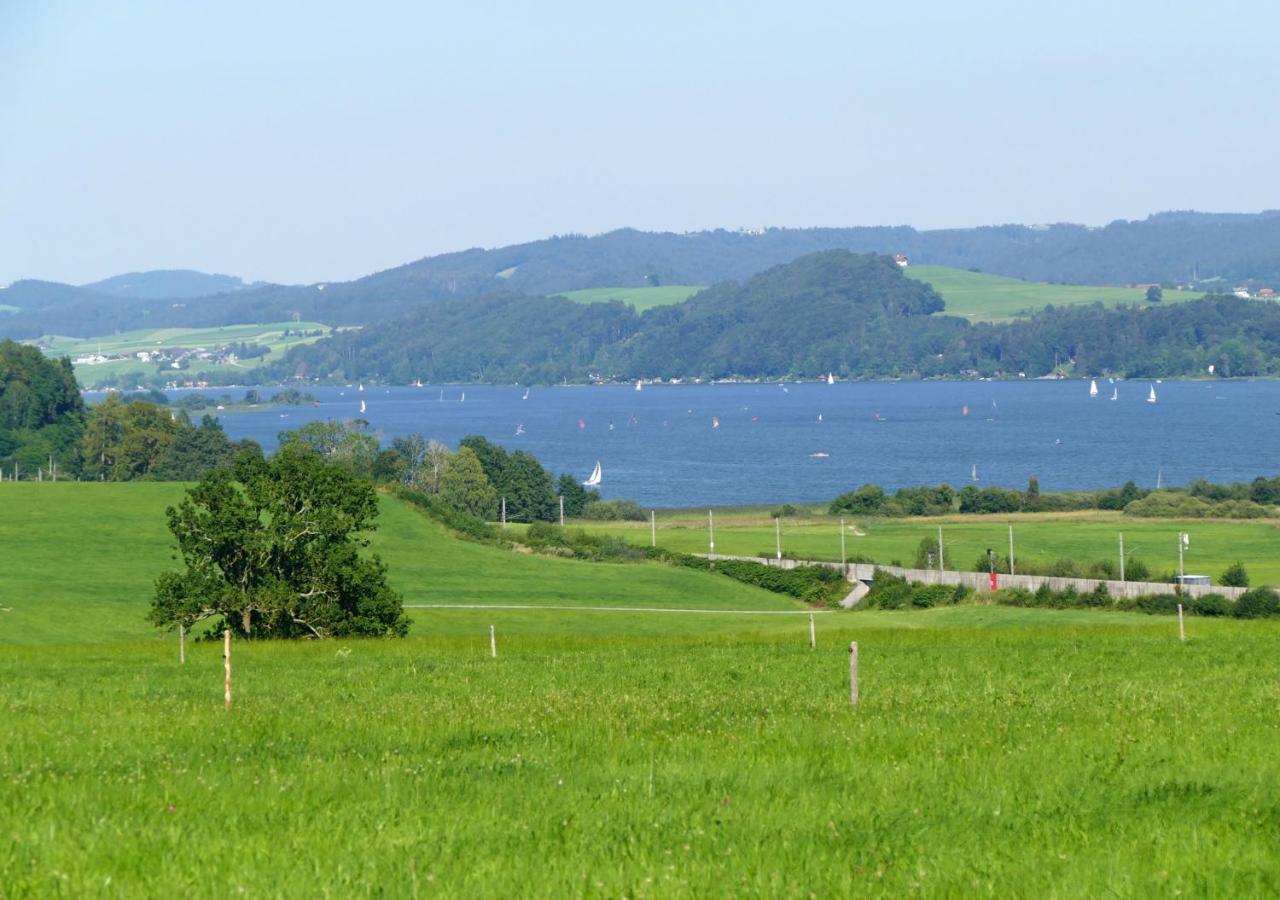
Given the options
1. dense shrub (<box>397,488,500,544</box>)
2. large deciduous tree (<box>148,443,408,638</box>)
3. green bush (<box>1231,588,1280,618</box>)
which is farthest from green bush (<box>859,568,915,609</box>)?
large deciduous tree (<box>148,443,408,638</box>)

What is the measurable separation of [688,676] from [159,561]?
209ft

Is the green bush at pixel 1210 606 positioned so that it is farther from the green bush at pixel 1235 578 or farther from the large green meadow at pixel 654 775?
the large green meadow at pixel 654 775

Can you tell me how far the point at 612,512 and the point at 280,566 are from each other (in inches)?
3563

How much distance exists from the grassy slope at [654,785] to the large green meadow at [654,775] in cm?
4

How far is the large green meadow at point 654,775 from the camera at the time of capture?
42.4 ft

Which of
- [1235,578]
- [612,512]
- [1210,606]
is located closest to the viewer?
[1210,606]

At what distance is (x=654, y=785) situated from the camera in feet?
53.7

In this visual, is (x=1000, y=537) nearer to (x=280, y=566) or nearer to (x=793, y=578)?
(x=793, y=578)

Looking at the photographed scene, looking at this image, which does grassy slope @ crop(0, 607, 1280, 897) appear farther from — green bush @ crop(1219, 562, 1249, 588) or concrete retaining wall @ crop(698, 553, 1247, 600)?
green bush @ crop(1219, 562, 1249, 588)

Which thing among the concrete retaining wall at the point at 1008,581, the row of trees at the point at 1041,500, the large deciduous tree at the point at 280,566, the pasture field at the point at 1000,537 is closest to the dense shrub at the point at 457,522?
the pasture field at the point at 1000,537

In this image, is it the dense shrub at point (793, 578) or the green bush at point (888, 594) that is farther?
the dense shrub at point (793, 578)

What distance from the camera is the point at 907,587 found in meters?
82.6

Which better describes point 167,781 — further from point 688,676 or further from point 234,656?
point 234,656

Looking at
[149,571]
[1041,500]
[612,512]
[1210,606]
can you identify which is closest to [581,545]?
[149,571]
